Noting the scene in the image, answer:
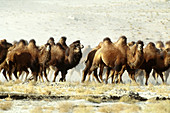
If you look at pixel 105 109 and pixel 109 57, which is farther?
pixel 109 57

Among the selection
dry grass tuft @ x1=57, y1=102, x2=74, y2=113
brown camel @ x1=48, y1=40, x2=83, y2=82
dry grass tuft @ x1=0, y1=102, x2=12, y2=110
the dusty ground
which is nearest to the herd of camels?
brown camel @ x1=48, y1=40, x2=83, y2=82

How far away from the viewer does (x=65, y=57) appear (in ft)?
62.1

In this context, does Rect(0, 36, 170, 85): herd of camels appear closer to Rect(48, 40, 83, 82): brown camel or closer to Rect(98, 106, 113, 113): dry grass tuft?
Rect(48, 40, 83, 82): brown camel

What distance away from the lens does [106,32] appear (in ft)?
144

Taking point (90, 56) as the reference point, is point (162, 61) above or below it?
below

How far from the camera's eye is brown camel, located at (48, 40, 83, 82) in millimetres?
18672

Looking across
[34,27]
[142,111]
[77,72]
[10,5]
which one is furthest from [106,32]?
[142,111]

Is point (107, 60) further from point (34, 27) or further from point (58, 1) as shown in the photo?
point (58, 1)

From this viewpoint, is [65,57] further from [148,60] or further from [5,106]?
[5,106]

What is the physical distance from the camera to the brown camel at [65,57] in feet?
61.3

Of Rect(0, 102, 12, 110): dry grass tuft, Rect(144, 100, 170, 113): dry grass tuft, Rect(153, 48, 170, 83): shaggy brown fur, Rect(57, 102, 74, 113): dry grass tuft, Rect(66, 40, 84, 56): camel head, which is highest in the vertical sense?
Rect(66, 40, 84, 56): camel head

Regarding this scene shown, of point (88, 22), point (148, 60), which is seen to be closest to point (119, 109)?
point (148, 60)

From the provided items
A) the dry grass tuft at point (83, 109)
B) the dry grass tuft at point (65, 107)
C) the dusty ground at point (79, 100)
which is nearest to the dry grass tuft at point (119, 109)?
the dusty ground at point (79, 100)

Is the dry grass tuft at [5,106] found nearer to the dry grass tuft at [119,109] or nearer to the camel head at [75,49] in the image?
the dry grass tuft at [119,109]
